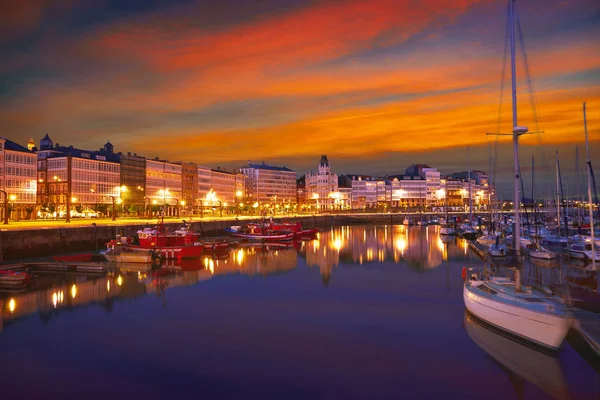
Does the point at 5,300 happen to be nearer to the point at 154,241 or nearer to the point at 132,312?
the point at 132,312

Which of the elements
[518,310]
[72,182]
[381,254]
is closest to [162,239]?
[381,254]

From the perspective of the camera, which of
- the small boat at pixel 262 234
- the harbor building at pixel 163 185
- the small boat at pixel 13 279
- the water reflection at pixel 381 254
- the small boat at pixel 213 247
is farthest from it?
the harbor building at pixel 163 185

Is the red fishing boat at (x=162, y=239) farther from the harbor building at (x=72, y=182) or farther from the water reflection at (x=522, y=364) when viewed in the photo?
the harbor building at (x=72, y=182)

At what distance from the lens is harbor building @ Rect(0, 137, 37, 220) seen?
75819mm

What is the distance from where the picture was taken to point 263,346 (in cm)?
1978

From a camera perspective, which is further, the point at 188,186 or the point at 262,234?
the point at 188,186

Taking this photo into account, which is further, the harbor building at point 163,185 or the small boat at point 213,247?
the harbor building at point 163,185

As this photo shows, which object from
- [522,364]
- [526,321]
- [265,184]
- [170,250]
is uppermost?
[265,184]

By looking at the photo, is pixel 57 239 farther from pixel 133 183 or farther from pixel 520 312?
pixel 133 183

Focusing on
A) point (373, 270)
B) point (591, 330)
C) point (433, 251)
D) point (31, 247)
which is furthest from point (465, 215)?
point (591, 330)

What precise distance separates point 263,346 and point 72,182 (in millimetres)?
84712

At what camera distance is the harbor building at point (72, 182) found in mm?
92250

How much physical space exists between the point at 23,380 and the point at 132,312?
9.68m

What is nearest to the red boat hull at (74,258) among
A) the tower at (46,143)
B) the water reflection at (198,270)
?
the water reflection at (198,270)
